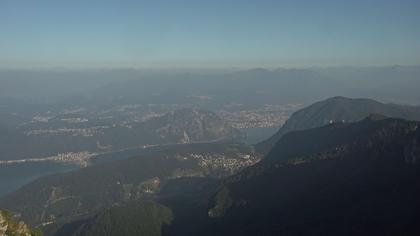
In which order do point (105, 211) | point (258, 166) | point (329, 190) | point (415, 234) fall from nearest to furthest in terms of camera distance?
point (415, 234) → point (329, 190) → point (105, 211) → point (258, 166)

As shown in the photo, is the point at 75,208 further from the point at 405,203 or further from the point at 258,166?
the point at 405,203

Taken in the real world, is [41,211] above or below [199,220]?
below

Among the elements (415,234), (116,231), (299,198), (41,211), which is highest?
(415,234)

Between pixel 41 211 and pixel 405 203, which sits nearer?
pixel 405 203

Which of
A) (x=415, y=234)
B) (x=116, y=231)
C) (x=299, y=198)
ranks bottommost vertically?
(x=116, y=231)

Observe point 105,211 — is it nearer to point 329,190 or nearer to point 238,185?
point 238,185

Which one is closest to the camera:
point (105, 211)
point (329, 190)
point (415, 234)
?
point (415, 234)

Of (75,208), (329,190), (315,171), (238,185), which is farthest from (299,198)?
(75,208)

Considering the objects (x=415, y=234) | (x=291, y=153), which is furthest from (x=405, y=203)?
(x=291, y=153)

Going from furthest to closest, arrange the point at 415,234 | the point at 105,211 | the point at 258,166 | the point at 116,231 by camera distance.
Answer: the point at 258,166, the point at 105,211, the point at 116,231, the point at 415,234
